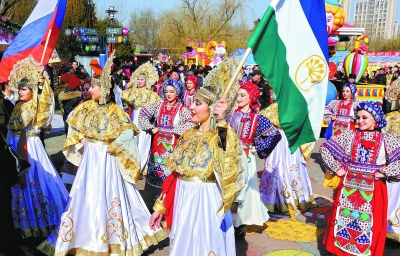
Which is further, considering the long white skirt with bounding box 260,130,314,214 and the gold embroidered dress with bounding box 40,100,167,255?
the long white skirt with bounding box 260,130,314,214

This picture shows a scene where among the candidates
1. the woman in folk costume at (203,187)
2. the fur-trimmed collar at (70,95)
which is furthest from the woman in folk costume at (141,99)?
the woman in folk costume at (203,187)

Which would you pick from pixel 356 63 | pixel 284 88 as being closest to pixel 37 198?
pixel 284 88

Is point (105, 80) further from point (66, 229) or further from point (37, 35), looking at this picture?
point (37, 35)

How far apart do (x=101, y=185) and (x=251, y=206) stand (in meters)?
1.87

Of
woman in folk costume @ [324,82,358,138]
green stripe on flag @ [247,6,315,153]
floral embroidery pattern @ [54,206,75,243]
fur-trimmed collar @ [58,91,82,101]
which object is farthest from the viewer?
woman in folk costume @ [324,82,358,138]

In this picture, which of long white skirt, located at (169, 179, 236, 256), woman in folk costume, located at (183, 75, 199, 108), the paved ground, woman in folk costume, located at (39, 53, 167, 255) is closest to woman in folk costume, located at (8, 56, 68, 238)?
the paved ground

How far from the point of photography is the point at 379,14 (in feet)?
395

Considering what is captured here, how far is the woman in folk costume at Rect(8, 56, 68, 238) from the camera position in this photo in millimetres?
4793

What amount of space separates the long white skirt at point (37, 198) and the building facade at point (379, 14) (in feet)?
392

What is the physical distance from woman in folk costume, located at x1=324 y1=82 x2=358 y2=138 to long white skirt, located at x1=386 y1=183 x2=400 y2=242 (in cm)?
283

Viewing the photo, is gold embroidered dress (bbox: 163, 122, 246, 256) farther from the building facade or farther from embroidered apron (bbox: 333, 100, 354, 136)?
the building facade

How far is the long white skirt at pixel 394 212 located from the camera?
16.2 ft

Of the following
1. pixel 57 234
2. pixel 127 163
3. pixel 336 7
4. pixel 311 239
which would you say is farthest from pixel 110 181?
pixel 336 7

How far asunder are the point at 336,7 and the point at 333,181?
922cm
